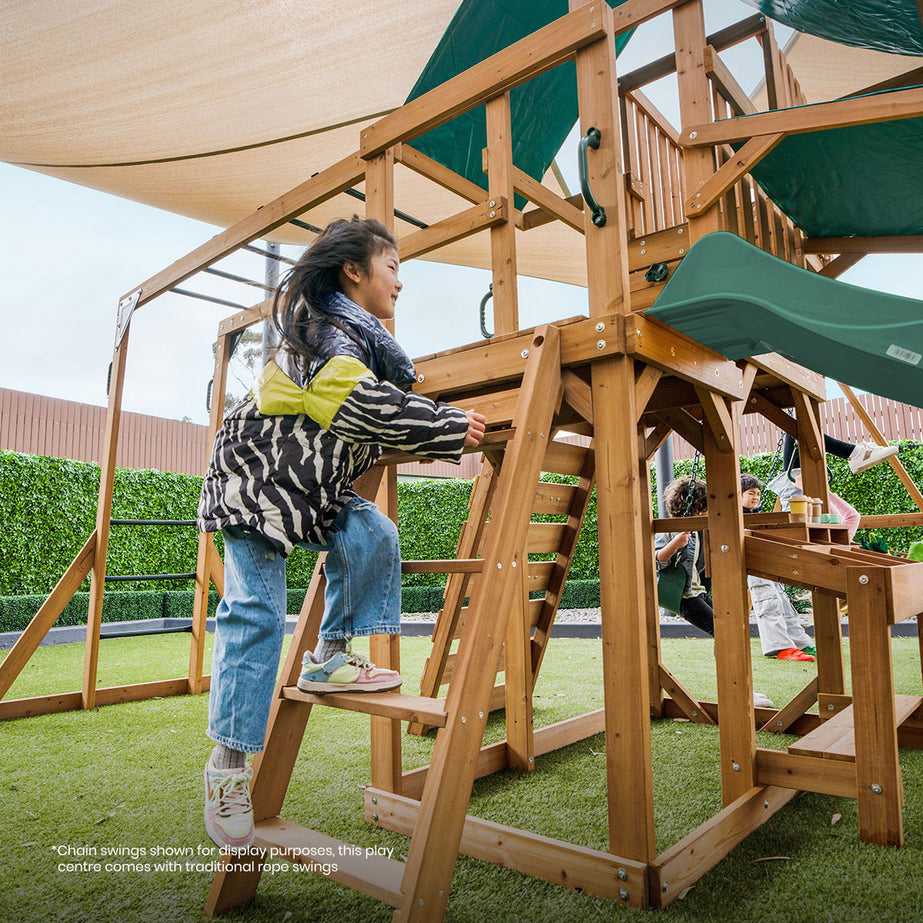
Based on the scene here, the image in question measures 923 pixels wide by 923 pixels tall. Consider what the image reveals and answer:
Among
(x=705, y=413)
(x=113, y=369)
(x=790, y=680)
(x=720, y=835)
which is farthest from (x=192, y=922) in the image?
(x=790, y=680)

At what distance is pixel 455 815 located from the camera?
1.31 metres

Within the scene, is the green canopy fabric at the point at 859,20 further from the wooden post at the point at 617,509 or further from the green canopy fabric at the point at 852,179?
the wooden post at the point at 617,509

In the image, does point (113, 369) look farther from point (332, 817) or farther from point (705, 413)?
point (705, 413)

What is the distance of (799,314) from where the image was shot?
5.23 ft

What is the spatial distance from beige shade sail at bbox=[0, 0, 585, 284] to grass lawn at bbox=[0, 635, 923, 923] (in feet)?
11.6

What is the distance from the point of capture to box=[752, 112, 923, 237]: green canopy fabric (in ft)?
9.09

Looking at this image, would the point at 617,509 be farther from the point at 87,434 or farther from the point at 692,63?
the point at 87,434

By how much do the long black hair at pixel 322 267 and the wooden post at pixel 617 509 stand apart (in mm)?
602

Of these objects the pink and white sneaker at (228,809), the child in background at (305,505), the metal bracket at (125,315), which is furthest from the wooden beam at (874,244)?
the metal bracket at (125,315)

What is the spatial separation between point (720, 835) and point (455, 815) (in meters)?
0.99

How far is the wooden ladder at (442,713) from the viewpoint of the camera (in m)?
1.28

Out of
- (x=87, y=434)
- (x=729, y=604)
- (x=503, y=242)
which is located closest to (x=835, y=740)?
(x=729, y=604)

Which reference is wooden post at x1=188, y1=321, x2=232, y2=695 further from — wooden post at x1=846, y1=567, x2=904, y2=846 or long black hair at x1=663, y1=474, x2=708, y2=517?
wooden post at x1=846, y1=567, x2=904, y2=846

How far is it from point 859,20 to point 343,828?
379 centimetres
